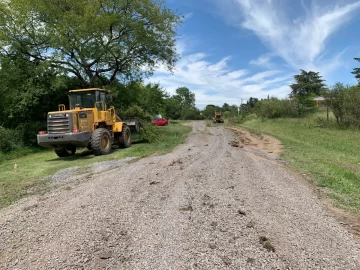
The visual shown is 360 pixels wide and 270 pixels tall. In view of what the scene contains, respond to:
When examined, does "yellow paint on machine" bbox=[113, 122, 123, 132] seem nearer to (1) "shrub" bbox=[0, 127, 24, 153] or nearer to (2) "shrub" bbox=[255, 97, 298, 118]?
(1) "shrub" bbox=[0, 127, 24, 153]

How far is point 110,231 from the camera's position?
4.41m

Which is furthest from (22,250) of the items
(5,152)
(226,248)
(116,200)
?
(5,152)

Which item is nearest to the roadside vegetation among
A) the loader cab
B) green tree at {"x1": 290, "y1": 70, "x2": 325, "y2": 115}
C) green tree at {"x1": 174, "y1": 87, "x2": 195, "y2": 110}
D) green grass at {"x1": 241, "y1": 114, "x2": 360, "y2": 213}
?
green grass at {"x1": 241, "y1": 114, "x2": 360, "y2": 213}

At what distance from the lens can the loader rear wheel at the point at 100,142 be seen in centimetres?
1316

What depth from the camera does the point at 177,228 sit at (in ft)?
14.7

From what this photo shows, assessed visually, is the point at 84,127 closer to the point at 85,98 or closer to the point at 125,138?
the point at 85,98

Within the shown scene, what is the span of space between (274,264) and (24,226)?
3628 millimetres

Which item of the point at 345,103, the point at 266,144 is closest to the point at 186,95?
the point at 345,103

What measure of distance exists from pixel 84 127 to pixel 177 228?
997cm

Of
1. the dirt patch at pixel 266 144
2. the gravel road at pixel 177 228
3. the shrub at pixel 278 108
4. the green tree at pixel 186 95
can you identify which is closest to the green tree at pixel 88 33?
the dirt patch at pixel 266 144

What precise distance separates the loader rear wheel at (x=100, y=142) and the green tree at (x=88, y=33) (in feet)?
22.5

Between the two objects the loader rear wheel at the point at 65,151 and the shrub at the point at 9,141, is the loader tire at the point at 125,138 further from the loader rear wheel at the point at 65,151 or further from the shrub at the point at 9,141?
the shrub at the point at 9,141

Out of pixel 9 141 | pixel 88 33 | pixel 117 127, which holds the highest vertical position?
pixel 88 33

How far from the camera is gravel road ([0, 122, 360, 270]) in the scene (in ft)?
11.8
